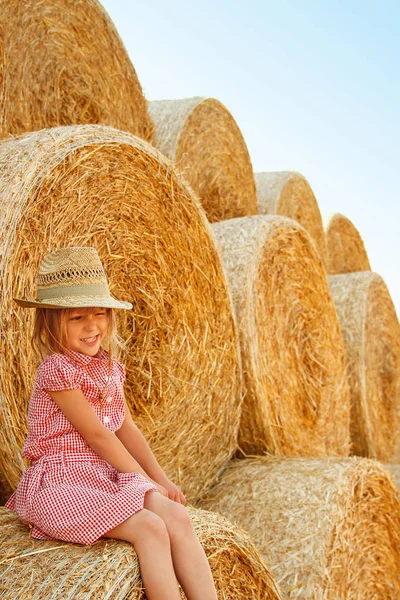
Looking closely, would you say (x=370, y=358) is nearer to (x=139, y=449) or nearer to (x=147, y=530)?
(x=139, y=449)

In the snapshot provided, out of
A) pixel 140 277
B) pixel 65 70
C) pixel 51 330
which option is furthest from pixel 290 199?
pixel 51 330

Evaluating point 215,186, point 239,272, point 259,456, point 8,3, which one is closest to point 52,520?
point 259,456

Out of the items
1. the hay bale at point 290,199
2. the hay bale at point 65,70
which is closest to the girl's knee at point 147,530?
the hay bale at point 65,70

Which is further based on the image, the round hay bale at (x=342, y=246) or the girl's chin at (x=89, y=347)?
the round hay bale at (x=342, y=246)

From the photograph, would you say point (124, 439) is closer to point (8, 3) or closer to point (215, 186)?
point (8, 3)

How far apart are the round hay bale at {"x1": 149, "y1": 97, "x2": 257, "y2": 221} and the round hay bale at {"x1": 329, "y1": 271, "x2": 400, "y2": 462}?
0.75 metres

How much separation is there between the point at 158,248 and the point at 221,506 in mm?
871

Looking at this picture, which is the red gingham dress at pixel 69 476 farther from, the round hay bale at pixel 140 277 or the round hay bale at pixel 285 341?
the round hay bale at pixel 285 341

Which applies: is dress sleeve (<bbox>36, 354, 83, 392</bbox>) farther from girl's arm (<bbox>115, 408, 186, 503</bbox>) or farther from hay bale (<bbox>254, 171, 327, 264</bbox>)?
hay bale (<bbox>254, 171, 327, 264</bbox>)

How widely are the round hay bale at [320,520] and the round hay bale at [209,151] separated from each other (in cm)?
146

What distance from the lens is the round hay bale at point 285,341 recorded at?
2834mm

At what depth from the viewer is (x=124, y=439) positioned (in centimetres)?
182

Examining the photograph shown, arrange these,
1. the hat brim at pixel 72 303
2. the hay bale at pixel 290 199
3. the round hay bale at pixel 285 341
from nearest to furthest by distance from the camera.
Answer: the hat brim at pixel 72 303
the round hay bale at pixel 285 341
the hay bale at pixel 290 199

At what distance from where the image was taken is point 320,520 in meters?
2.29
